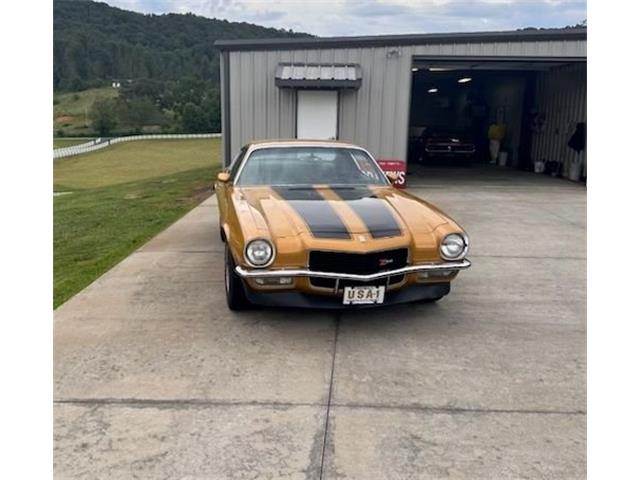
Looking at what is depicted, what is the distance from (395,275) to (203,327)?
153cm

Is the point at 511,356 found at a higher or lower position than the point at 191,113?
lower

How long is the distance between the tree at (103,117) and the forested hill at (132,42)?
16.8 ft

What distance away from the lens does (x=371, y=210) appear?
4.68 meters

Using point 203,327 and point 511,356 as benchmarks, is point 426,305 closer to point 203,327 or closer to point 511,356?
point 511,356

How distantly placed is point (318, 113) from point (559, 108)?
26.2 ft

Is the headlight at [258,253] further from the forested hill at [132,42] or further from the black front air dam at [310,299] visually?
the forested hill at [132,42]

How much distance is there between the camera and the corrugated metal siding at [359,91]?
1256cm

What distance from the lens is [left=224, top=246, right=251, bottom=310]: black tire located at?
463 cm

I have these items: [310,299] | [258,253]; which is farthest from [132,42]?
[310,299]

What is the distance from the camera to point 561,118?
1642 centimetres

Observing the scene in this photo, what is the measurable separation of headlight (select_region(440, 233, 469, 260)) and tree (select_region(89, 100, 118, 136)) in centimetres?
7143

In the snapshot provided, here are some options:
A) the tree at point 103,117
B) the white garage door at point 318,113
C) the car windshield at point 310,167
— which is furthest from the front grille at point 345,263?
the tree at point 103,117

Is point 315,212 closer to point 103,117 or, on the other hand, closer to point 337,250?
point 337,250
